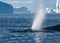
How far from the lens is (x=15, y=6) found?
134 meters

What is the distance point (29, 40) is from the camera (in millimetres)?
35312

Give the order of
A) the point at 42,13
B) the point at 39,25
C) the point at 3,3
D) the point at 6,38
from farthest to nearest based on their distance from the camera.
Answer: the point at 3,3 < the point at 42,13 < the point at 39,25 < the point at 6,38

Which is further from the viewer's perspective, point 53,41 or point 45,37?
point 45,37

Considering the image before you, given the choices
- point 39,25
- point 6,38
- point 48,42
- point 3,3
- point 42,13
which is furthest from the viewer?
point 3,3

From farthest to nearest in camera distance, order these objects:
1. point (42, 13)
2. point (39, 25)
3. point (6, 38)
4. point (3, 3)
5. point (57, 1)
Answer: point (3, 3) < point (57, 1) < point (42, 13) < point (39, 25) < point (6, 38)

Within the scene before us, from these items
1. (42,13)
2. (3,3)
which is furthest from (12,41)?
(3,3)

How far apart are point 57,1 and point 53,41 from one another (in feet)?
262

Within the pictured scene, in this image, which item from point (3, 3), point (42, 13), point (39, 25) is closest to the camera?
point (39, 25)

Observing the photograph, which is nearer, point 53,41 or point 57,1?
point 53,41

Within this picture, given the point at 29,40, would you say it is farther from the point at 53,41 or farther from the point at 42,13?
the point at 42,13

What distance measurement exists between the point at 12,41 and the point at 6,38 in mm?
2450

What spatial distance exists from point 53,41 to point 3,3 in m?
96.2

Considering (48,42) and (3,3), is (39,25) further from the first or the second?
(3,3)

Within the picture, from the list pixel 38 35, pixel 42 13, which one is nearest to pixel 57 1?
pixel 42 13
